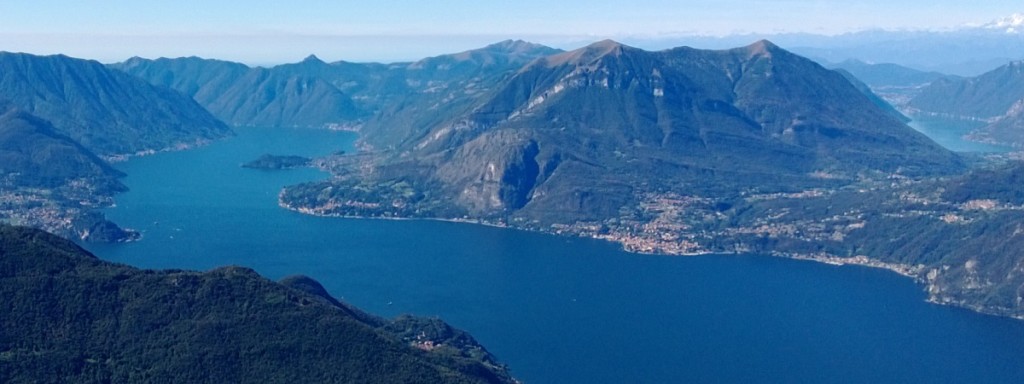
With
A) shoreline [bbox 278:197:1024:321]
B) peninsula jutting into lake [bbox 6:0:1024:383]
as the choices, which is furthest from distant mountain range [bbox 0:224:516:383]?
shoreline [bbox 278:197:1024:321]

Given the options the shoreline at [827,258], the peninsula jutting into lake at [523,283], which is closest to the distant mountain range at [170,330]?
the peninsula jutting into lake at [523,283]

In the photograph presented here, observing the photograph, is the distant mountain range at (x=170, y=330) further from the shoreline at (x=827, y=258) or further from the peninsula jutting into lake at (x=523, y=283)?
the shoreline at (x=827, y=258)

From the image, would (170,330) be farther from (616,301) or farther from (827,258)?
(827,258)

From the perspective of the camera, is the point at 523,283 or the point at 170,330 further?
the point at 523,283

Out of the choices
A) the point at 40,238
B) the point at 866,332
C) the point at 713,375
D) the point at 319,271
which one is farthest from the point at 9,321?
the point at 866,332

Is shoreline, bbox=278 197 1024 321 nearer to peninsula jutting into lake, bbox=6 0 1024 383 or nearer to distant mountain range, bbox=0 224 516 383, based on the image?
peninsula jutting into lake, bbox=6 0 1024 383

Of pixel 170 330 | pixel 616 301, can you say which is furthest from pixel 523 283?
pixel 170 330
